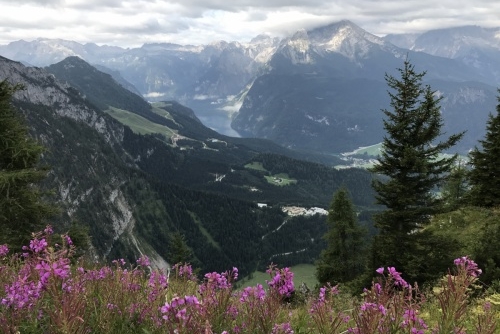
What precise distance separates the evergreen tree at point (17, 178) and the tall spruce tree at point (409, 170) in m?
20.1

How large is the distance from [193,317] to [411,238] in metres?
22.3

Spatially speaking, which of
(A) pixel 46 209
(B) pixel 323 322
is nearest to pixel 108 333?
(B) pixel 323 322

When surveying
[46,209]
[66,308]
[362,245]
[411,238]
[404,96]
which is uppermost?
[404,96]

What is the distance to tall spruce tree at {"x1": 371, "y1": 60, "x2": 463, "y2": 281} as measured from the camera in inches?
873

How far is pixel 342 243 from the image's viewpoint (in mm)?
38938

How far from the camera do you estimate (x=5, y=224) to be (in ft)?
67.9

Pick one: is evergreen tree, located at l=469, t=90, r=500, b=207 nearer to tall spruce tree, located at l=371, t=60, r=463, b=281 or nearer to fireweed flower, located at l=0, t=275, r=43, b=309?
tall spruce tree, located at l=371, t=60, r=463, b=281

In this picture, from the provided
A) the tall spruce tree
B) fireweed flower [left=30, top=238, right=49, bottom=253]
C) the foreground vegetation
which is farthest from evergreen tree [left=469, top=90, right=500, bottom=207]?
fireweed flower [left=30, top=238, right=49, bottom=253]

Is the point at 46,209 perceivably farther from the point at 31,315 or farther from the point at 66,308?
the point at 66,308

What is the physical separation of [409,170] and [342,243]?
711 inches

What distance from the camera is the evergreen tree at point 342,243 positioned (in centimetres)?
3816

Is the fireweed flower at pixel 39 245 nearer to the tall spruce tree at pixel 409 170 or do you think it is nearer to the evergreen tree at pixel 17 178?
the evergreen tree at pixel 17 178

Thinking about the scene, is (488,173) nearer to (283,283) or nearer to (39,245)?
(283,283)

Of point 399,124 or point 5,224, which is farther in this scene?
point 399,124
